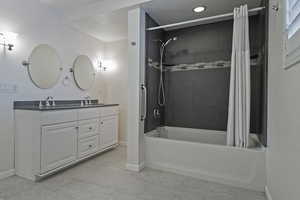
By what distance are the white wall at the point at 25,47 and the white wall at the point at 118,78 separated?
0.86 meters

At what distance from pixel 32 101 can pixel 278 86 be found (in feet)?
9.83

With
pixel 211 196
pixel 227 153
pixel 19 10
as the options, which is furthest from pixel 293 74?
pixel 19 10

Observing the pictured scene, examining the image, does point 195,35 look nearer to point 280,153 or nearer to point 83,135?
point 280,153

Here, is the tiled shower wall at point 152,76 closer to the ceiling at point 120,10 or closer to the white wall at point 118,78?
the ceiling at point 120,10

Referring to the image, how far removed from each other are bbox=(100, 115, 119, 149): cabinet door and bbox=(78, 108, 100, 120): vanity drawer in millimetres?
205

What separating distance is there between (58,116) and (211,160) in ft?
6.72

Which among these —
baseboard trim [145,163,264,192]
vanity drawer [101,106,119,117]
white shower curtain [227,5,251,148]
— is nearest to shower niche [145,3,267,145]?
baseboard trim [145,163,264,192]

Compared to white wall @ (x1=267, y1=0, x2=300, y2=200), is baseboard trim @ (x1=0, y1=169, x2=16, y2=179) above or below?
below

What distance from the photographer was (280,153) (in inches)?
53.2

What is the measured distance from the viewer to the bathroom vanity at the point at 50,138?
201 centimetres

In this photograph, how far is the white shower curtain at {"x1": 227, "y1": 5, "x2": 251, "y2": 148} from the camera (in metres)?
1.97

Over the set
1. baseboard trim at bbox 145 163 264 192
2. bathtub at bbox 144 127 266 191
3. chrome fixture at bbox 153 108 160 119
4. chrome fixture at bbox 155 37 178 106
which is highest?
chrome fixture at bbox 155 37 178 106

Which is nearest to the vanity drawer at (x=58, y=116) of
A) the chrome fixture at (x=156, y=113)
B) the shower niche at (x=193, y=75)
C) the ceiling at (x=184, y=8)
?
the shower niche at (x=193, y=75)

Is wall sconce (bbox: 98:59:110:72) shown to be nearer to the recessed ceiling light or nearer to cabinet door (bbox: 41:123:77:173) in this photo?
cabinet door (bbox: 41:123:77:173)
